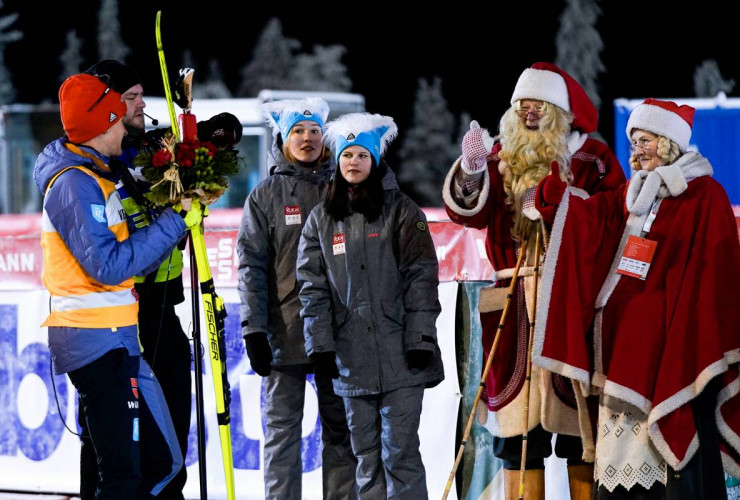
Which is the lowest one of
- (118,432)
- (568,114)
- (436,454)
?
(436,454)

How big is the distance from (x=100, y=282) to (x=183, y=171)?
1.93ft

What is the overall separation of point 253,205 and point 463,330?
53.8 inches

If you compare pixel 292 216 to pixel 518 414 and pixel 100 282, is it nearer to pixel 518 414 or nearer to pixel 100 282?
pixel 100 282

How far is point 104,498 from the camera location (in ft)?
12.7

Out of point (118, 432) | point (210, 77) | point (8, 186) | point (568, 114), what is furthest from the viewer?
point (210, 77)

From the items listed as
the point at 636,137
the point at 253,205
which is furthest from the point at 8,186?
the point at 636,137

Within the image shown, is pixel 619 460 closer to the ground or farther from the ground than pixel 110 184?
closer to the ground

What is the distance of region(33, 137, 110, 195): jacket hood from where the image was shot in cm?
396

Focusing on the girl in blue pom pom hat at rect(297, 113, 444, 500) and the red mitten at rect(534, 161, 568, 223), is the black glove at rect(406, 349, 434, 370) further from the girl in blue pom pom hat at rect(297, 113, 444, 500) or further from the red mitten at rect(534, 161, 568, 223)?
the red mitten at rect(534, 161, 568, 223)

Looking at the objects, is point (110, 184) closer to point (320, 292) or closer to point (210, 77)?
point (320, 292)

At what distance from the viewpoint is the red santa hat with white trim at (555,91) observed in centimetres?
448

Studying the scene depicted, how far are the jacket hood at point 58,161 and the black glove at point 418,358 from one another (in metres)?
1.55

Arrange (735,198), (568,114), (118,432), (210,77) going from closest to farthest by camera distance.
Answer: (118,432), (568,114), (735,198), (210,77)

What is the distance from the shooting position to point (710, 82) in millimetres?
44500
